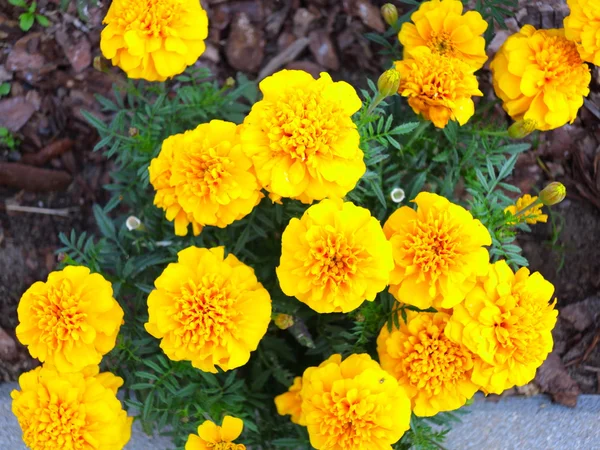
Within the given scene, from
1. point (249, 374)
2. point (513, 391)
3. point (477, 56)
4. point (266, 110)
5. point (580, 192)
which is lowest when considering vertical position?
point (513, 391)

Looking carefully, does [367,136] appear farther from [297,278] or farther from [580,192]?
[580,192]

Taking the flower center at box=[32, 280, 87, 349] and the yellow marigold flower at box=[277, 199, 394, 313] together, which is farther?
the flower center at box=[32, 280, 87, 349]

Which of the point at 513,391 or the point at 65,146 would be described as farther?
the point at 65,146

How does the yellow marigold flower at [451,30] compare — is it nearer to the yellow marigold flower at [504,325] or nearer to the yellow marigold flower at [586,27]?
the yellow marigold flower at [586,27]

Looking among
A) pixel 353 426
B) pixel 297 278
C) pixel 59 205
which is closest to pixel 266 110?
pixel 297 278

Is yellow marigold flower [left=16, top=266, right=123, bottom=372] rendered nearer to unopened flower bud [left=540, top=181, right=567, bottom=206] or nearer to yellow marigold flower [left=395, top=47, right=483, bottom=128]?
yellow marigold flower [left=395, top=47, right=483, bottom=128]

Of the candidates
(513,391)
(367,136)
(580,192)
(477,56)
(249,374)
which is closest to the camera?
(367,136)

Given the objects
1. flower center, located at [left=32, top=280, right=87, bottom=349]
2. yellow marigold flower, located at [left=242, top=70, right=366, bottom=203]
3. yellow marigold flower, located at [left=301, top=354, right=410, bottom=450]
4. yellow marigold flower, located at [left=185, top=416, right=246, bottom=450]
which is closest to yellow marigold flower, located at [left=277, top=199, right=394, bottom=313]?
yellow marigold flower, located at [left=242, top=70, right=366, bottom=203]

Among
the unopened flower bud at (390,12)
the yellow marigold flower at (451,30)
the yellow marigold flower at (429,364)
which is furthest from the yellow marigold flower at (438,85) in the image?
the yellow marigold flower at (429,364)
